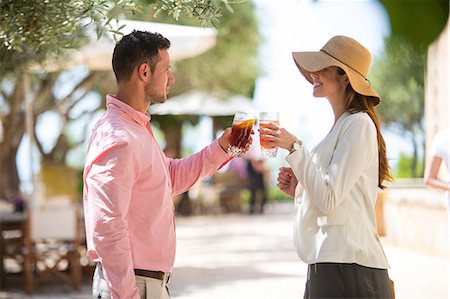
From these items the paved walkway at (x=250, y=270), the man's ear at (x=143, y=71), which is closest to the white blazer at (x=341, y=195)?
the man's ear at (x=143, y=71)

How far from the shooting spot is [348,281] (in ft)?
7.89

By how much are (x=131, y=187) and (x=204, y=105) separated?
53.0 feet

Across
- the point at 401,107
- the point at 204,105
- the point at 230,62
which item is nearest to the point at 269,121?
the point at 204,105

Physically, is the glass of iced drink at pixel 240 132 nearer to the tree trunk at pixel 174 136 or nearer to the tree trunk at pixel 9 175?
the tree trunk at pixel 9 175

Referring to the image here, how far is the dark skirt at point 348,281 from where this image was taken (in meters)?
2.41

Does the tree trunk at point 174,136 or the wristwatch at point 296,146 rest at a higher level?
the wristwatch at point 296,146

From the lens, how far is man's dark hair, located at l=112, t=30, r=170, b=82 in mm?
2529

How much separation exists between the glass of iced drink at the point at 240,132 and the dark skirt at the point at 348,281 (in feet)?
1.80

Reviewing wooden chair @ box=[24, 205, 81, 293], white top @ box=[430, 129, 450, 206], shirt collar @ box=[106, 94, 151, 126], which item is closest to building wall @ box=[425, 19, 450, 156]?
wooden chair @ box=[24, 205, 81, 293]

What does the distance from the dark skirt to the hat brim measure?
1.78 feet

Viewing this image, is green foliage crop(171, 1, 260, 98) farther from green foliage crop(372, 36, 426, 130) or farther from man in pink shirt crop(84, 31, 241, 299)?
man in pink shirt crop(84, 31, 241, 299)

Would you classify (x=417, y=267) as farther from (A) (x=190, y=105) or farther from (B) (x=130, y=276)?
(A) (x=190, y=105)

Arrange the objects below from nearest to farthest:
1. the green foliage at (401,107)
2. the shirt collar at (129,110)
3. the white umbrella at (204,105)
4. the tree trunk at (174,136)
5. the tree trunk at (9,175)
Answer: the shirt collar at (129,110), the white umbrella at (204,105), the tree trunk at (9,175), the tree trunk at (174,136), the green foliage at (401,107)

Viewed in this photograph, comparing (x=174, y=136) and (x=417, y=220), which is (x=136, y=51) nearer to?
(x=417, y=220)
